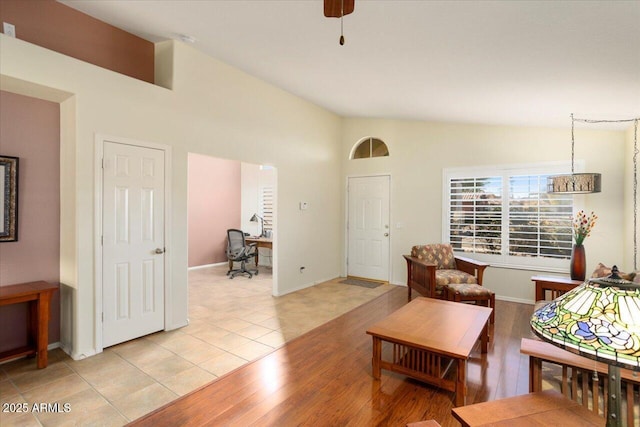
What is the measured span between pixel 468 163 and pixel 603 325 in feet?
15.7

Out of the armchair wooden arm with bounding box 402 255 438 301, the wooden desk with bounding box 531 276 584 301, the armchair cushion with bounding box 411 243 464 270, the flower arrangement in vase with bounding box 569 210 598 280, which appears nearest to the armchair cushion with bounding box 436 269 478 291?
the armchair wooden arm with bounding box 402 255 438 301

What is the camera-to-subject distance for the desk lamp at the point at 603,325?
2.61ft

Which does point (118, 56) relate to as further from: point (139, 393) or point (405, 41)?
point (139, 393)

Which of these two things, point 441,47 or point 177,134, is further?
point 177,134

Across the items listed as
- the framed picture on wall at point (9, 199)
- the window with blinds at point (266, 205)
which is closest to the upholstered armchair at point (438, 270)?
the window with blinds at point (266, 205)

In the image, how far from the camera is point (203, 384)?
253 centimetres

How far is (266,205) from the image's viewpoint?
7938 millimetres

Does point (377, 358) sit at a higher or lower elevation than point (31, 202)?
lower

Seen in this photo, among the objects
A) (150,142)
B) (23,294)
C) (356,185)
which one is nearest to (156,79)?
(150,142)

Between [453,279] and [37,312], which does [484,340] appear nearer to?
[453,279]

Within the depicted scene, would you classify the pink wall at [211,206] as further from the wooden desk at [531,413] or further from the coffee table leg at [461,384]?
the wooden desk at [531,413]

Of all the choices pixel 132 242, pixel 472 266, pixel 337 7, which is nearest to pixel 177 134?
pixel 132 242

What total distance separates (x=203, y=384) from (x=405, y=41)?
10.6 ft

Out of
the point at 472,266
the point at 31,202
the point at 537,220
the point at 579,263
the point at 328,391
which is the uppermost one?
the point at 31,202
